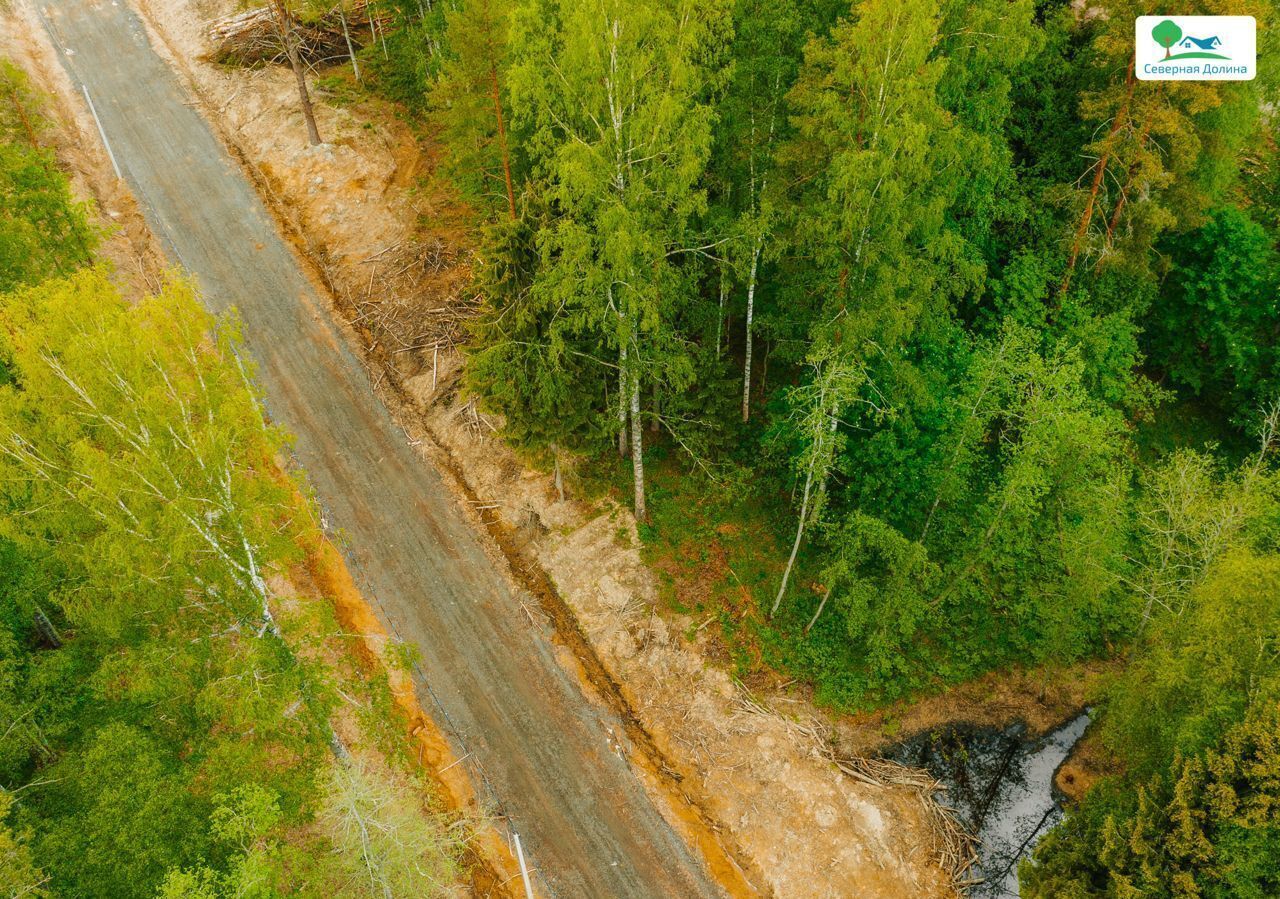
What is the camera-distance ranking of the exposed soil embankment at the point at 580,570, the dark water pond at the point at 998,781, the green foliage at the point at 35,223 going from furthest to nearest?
the green foliage at the point at 35,223 < the dark water pond at the point at 998,781 < the exposed soil embankment at the point at 580,570

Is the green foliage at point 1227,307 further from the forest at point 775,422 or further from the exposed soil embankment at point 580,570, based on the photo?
the exposed soil embankment at point 580,570

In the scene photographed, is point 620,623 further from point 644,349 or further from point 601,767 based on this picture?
point 644,349

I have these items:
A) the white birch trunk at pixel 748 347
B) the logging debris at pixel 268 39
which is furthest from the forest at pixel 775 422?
the logging debris at pixel 268 39

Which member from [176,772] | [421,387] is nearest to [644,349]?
[421,387]

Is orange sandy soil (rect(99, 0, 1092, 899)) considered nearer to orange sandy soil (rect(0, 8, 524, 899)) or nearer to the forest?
the forest

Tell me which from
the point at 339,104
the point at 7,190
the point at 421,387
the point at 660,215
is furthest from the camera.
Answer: the point at 339,104

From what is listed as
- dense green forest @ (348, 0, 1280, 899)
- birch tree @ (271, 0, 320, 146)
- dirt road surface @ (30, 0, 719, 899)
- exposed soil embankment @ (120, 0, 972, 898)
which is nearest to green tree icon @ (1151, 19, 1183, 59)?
dense green forest @ (348, 0, 1280, 899)

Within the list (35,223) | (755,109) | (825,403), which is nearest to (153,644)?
(35,223)
